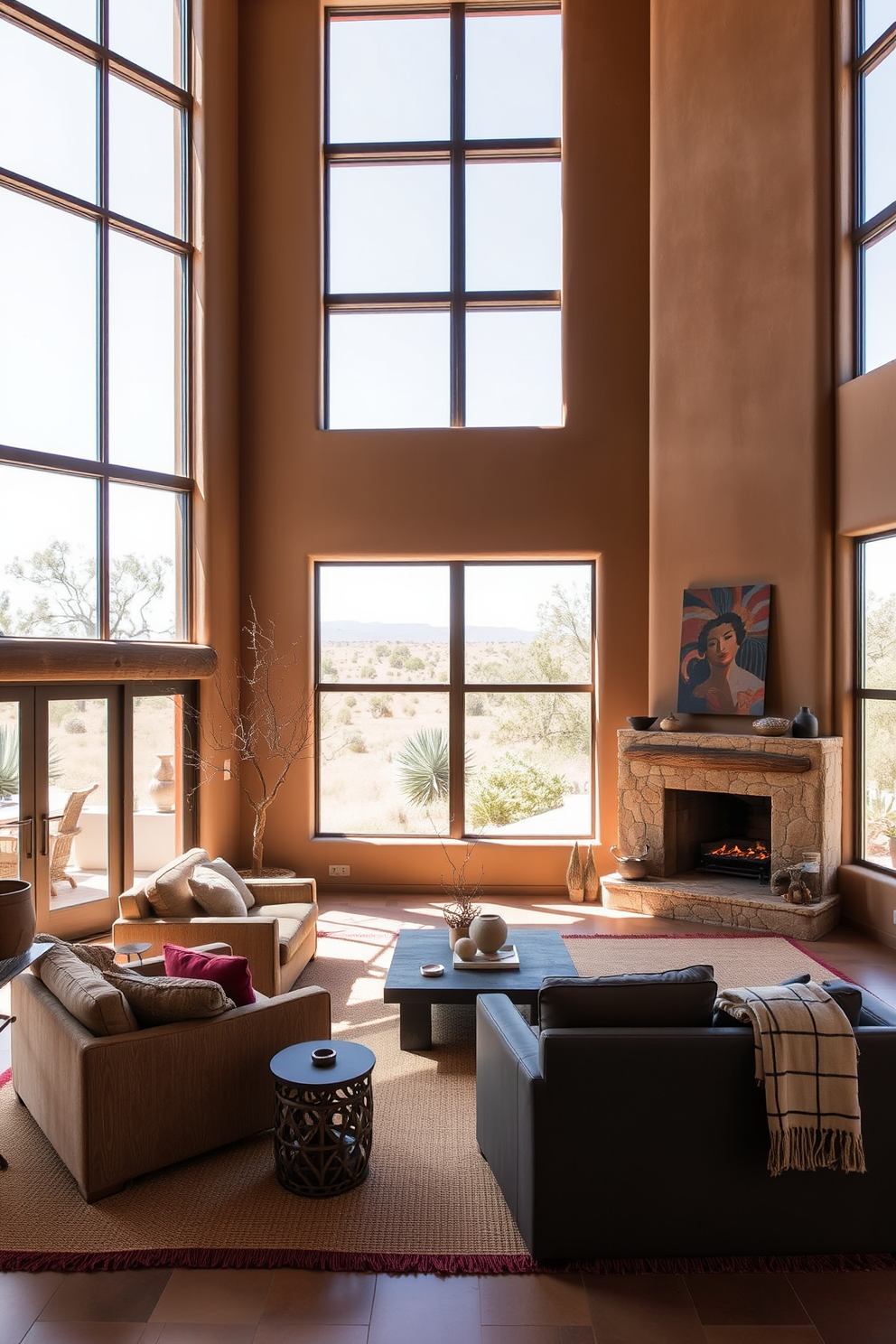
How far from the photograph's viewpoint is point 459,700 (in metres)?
7.96

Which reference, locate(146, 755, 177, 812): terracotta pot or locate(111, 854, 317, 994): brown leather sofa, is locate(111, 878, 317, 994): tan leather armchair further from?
locate(146, 755, 177, 812): terracotta pot

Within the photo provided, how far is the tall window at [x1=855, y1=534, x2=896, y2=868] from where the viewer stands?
643cm

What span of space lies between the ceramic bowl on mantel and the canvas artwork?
0.19 metres

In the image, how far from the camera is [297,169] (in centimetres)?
798

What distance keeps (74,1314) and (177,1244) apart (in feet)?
1.21

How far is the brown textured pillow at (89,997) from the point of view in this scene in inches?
130

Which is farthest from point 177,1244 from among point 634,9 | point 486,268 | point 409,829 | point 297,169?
point 634,9

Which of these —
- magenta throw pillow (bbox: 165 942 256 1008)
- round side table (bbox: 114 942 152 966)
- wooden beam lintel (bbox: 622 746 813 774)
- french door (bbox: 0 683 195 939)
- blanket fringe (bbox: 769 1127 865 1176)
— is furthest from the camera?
wooden beam lintel (bbox: 622 746 813 774)

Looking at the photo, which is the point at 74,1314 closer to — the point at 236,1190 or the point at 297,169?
the point at 236,1190

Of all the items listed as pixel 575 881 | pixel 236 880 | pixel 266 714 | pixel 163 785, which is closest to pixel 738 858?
pixel 575 881

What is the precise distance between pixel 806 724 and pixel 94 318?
603cm

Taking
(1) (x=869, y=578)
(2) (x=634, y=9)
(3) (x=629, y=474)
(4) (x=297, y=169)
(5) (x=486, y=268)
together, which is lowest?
(1) (x=869, y=578)

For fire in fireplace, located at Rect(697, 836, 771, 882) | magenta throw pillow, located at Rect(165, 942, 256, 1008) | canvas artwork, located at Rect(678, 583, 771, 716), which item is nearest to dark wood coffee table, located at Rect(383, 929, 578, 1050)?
magenta throw pillow, located at Rect(165, 942, 256, 1008)

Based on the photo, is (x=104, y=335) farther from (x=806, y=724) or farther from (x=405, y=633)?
(x=806, y=724)
